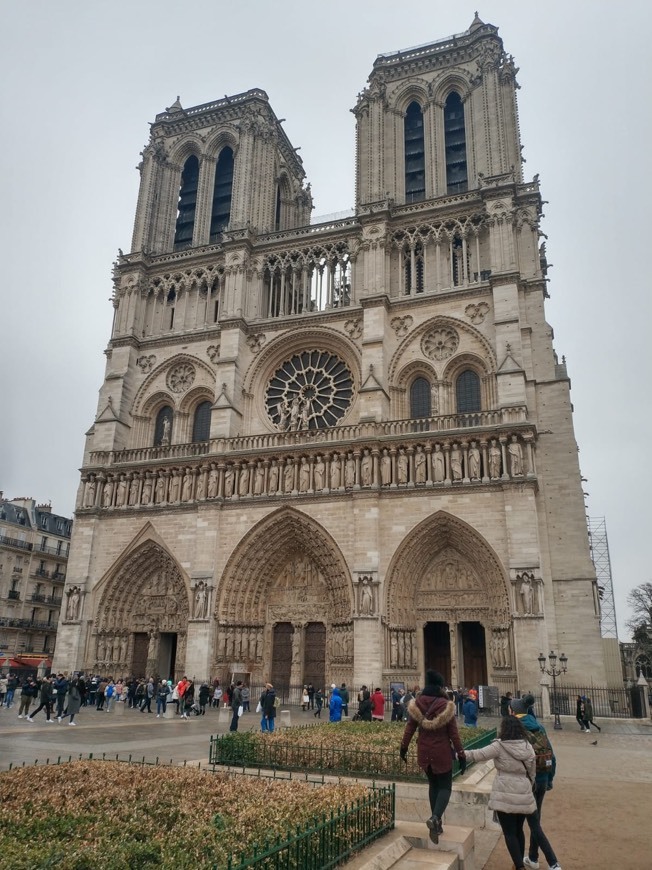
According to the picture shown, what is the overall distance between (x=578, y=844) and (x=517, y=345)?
19.9m

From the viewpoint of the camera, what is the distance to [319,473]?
83.4ft

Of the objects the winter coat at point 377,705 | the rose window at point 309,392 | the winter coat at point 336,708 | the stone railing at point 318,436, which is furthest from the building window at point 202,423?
the winter coat at point 336,708

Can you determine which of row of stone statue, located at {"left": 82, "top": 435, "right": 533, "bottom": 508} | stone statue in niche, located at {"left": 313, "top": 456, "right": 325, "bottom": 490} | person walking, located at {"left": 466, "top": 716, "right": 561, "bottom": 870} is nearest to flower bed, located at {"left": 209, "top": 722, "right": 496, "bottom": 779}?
person walking, located at {"left": 466, "top": 716, "right": 561, "bottom": 870}

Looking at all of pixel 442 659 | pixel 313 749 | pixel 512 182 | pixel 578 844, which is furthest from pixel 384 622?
pixel 512 182

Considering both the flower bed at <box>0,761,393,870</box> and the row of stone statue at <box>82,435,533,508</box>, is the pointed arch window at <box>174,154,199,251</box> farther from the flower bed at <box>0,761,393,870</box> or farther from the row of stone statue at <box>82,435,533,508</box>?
the flower bed at <box>0,761,393,870</box>

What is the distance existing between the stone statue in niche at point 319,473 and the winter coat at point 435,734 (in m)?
19.1

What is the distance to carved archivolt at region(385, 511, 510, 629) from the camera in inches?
899

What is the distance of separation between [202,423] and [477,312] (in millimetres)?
12995

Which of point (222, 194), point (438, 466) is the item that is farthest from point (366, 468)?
point (222, 194)

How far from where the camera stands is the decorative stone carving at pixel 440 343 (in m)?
26.7

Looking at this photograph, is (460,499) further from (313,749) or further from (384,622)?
(313,749)

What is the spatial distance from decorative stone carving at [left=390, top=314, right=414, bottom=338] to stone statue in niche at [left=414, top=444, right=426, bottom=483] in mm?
5507

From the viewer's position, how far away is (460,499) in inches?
914

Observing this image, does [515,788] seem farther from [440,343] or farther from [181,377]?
[181,377]
